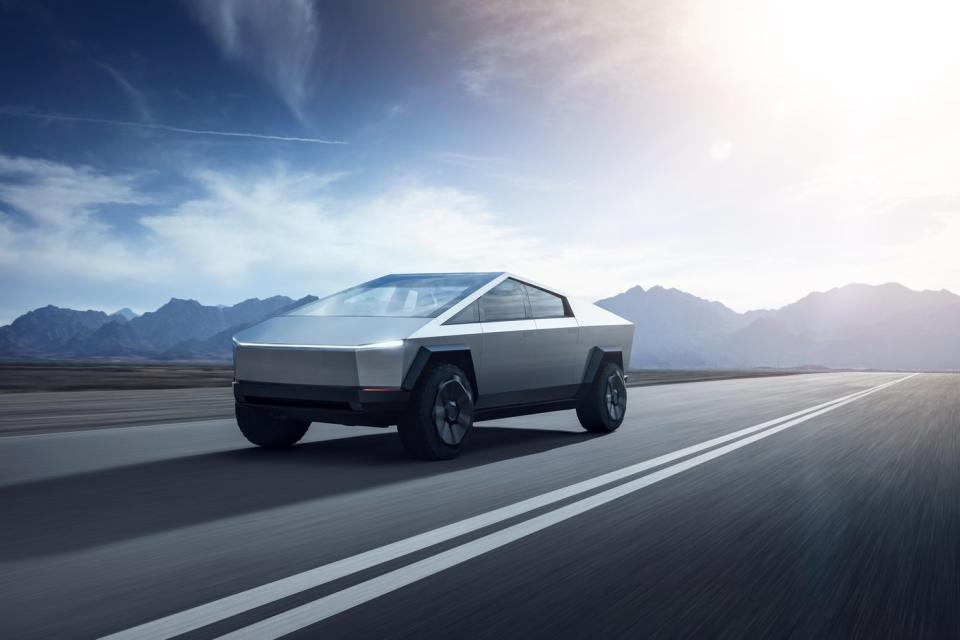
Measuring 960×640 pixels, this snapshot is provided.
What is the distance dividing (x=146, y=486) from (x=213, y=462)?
1.22 m

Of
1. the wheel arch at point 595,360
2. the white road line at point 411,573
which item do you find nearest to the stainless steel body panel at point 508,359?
the wheel arch at point 595,360

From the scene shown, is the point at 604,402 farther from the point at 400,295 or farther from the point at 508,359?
the point at 400,295

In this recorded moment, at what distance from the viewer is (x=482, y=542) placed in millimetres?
4270

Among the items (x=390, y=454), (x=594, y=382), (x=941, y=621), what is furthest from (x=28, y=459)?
(x=941, y=621)

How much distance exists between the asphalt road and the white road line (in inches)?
0.6

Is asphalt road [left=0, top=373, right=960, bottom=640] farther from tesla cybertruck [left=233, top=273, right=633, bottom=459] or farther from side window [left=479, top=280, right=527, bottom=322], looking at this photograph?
side window [left=479, top=280, right=527, bottom=322]

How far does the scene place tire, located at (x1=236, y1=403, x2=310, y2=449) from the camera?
25.9 feet

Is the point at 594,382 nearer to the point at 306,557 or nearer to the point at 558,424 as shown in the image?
the point at 558,424

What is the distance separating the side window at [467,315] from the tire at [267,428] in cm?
176

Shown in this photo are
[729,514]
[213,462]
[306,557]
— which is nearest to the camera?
[306,557]

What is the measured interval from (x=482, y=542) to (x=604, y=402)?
5.50 metres

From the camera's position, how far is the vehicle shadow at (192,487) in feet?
15.4

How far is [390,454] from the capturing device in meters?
7.81

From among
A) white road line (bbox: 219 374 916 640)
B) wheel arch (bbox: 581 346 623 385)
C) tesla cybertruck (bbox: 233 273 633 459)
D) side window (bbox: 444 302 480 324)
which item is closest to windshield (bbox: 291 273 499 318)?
tesla cybertruck (bbox: 233 273 633 459)
